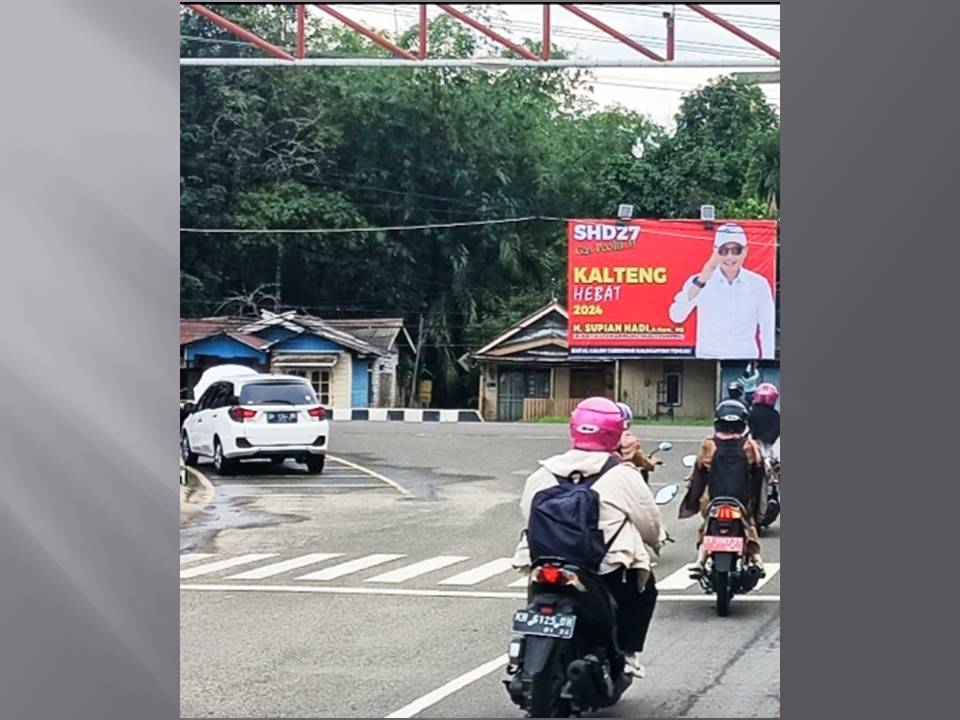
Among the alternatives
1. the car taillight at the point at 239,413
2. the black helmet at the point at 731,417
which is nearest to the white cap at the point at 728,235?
the black helmet at the point at 731,417

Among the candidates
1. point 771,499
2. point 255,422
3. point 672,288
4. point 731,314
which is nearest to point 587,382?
point 672,288

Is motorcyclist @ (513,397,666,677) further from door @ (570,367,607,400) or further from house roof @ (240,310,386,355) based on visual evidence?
house roof @ (240,310,386,355)

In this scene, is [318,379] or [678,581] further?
[318,379]

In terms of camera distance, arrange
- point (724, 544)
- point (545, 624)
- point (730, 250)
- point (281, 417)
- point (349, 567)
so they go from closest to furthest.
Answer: point (545, 624) → point (724, 544) → point (730, 250) → point (349, 567) → point (281, 417)

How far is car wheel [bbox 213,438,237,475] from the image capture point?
6.09m

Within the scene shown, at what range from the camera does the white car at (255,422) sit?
6059 millimetres

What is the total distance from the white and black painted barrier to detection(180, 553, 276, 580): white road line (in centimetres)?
61

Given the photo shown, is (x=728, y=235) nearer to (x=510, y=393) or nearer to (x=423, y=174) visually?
(x=510, y=393)

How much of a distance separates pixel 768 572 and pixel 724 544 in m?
0.23

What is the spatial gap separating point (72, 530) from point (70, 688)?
22.3 inches

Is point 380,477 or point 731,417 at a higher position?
point 731,417

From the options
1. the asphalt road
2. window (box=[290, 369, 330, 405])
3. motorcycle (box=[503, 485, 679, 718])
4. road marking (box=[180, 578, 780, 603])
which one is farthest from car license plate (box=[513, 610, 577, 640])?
window (box=[290, 369, 330, 405])

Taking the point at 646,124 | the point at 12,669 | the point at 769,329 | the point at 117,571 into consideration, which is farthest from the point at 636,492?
the point at 12,669

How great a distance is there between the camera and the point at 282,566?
600cm
